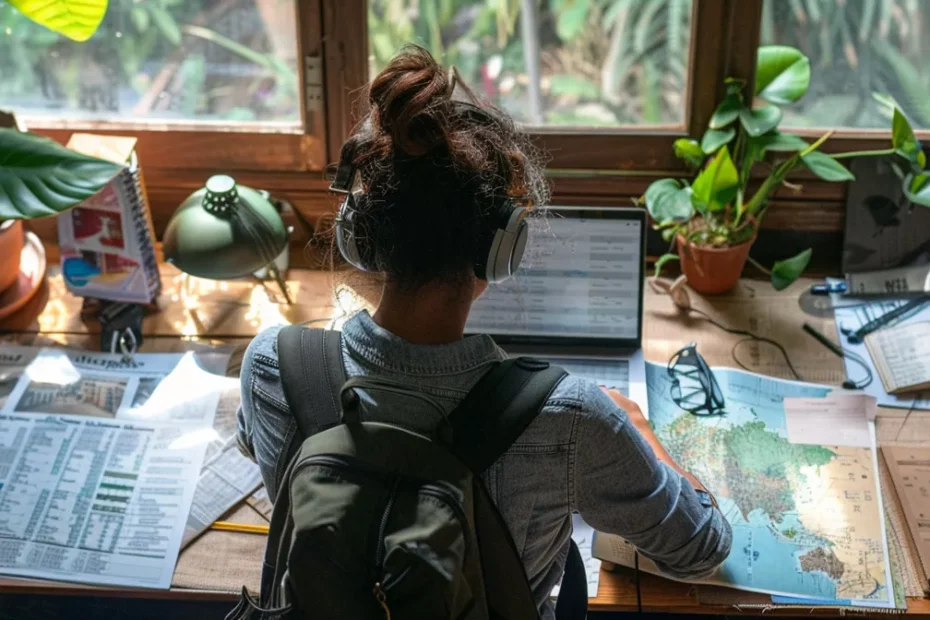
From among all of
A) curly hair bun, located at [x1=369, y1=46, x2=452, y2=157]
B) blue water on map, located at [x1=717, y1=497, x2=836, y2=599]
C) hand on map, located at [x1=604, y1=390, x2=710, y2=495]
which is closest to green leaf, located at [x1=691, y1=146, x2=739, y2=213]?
hand on map, located at [x1=604, y1=390, x2=710, y2=495]

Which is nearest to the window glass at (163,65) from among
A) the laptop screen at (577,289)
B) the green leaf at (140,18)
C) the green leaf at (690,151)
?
the green leaf at (140,18)

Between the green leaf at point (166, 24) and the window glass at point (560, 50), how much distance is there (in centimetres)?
31

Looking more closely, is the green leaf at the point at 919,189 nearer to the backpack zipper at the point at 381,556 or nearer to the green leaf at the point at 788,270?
the green leaf at the point at 788,270

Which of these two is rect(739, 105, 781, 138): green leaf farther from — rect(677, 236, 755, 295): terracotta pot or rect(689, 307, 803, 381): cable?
rect(689, 307, 803, 381): cable

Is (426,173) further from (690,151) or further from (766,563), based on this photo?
(690,151)

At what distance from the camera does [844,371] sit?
62.3 inches

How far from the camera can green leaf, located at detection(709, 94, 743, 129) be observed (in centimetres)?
164

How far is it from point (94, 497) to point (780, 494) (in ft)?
2.86

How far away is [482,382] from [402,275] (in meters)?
0.12

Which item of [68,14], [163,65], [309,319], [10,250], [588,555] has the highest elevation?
[68,14]

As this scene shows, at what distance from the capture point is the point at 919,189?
1.61 metres

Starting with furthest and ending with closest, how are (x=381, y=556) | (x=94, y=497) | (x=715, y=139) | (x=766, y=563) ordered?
(x=715, y=139), (x=94, y=497), (x=766, y=563), (x=381, y=556)

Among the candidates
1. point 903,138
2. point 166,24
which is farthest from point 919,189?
point 166,24

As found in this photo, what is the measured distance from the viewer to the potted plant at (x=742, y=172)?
161cm
